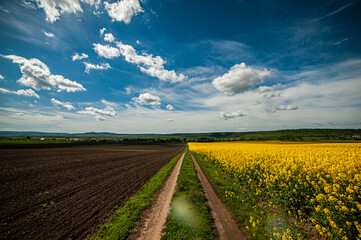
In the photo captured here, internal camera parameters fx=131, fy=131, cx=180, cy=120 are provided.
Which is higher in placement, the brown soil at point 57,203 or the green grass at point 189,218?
the green grass at point 189,218

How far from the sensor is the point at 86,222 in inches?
257

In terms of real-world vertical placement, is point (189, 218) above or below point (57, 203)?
Answer: above

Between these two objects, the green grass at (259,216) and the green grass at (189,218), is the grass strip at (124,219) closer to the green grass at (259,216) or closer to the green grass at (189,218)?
the green grass at (189,218)

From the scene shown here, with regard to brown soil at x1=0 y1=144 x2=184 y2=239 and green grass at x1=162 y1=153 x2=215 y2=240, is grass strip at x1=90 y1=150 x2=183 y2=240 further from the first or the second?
green grass at x1=162 y1=153 x2=215 y2=240

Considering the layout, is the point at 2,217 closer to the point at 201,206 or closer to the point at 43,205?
the point at 43,205

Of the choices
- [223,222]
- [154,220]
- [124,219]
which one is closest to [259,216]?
[223,222]

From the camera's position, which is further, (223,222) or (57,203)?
(57,203)

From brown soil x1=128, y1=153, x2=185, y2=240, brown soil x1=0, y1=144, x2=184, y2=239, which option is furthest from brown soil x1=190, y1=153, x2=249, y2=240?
brown soil x1=0, y1=144, x2=184, y2=239

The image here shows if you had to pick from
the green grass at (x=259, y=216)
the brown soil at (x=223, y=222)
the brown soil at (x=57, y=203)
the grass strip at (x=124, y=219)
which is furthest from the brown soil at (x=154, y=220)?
the green grass at (x=259, y=216)

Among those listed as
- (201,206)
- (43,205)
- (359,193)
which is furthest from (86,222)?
(359,193)

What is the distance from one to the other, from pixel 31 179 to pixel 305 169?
2259 centimetres

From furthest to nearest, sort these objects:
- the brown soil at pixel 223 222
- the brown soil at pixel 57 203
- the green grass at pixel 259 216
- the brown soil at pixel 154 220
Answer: the brown soil at pixel 57 203 → the brown soil at pixel 154 220 → the brown soil at pixel 223 222 → the green grass at pixel 259 216

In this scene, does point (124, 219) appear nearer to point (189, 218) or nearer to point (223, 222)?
point (189, 218)

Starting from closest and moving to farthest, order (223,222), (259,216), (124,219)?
(223,222)
(259,216)
(124,219)
